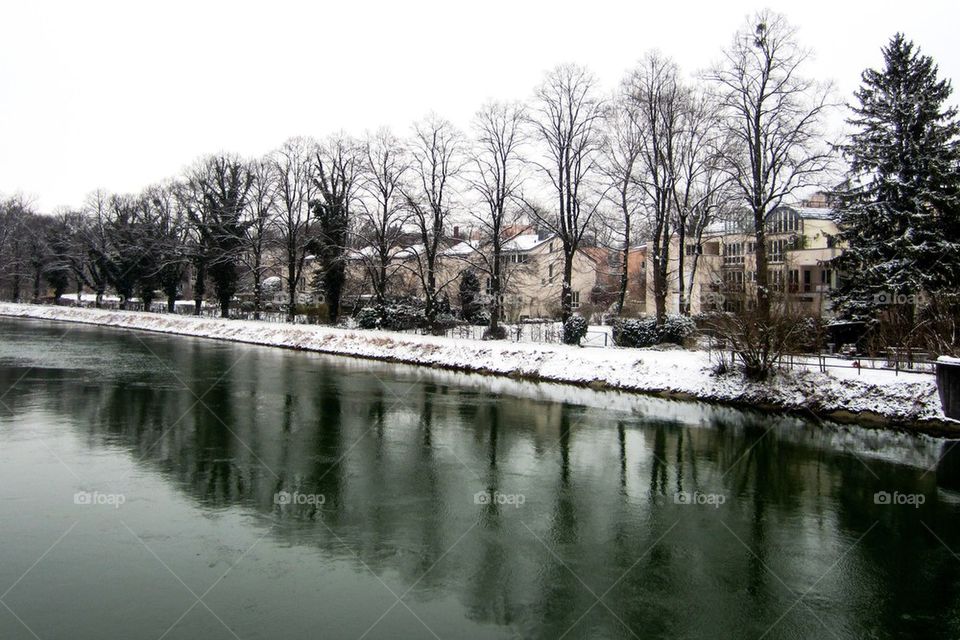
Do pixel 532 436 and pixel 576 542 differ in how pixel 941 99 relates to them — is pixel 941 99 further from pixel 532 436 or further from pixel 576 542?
pixel 576 542

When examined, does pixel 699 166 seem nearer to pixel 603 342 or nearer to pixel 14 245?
pixel 603 342

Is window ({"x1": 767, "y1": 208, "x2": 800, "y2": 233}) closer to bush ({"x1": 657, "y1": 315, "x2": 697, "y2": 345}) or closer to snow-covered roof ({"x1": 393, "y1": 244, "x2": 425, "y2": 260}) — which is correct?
bush ({"x1": 657, "y1": 315, "x2": 697, "y2": 345})

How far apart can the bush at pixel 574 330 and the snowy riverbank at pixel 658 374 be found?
7.57 ft

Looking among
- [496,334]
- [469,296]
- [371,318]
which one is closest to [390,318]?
[371,318]

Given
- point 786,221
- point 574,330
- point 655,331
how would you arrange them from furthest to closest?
point 786,221 → point 574,330 → point 655,331

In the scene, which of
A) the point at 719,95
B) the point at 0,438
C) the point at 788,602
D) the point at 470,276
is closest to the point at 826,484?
the point at 788,602

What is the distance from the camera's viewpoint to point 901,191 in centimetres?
2959

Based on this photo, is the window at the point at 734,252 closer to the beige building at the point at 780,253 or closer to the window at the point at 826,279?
the beige building at the point at 780,253

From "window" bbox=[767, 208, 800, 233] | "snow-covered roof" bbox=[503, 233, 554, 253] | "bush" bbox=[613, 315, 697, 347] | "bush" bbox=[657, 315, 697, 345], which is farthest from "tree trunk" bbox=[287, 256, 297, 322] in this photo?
"window" bbox=[767, 208, 800, 233]

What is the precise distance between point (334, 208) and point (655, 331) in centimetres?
3119

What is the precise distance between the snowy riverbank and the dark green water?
2041 millimetres

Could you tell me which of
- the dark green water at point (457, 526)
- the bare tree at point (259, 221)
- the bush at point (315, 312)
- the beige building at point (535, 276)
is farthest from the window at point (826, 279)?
the bare tree at point (259, 221)

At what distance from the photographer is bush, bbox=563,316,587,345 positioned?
114ft

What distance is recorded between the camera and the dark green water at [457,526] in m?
7.42
